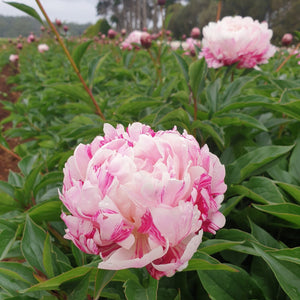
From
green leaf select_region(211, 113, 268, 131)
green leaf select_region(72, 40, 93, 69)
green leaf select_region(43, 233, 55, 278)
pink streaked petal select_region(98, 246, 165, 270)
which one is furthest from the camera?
green leaf select_region(72, 40, 93, 69)

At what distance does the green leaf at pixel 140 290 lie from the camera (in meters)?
A: 0.42

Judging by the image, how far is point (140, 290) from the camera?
0.44 meters

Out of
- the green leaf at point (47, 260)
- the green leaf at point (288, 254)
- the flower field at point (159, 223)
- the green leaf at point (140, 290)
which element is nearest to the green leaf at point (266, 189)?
the flower field at point (159, 223)

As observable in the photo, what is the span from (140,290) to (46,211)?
256 millimetres

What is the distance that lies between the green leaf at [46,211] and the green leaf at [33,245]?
0.13 ft

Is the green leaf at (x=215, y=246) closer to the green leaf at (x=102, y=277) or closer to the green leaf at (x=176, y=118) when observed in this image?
the green leaf at (x=102, y=277)

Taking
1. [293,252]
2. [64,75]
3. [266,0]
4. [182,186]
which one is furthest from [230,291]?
[266,0]

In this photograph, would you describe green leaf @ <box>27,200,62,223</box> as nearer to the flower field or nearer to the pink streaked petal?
the flower field

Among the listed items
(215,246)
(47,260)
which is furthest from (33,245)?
(215,246)

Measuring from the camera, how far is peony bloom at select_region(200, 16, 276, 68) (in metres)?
0.91

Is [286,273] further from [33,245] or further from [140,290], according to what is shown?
[33,245]

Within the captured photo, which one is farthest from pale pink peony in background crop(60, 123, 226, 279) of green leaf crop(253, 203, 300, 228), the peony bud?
the peony bud

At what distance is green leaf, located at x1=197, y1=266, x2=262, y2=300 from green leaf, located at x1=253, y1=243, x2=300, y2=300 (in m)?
0.08

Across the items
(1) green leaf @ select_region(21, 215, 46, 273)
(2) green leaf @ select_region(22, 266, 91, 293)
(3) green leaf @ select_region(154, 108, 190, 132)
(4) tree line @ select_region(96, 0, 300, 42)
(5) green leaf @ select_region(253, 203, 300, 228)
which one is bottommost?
(4) tree line @ select_region(96, 0, 300, 42)
